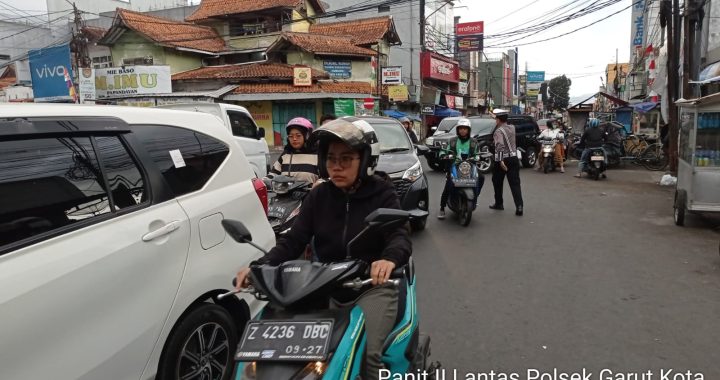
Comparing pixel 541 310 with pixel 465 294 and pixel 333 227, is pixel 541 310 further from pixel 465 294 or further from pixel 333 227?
pixel 333 227

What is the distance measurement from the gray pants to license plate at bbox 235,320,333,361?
33 centimetres

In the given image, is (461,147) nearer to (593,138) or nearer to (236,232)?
(236,232)

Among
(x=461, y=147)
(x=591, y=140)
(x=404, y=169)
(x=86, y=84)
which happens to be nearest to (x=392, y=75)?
(x=86, y=84)

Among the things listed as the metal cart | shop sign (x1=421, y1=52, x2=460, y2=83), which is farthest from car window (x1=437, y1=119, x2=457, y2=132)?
shop sign (x1=421, y1=52, x2=460, y2=83)

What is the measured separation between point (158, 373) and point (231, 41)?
3190 centimetres

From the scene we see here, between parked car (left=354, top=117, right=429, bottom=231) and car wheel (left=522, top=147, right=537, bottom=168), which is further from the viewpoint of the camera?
car wheel (left=522, top=147, right=537, bottom=168)

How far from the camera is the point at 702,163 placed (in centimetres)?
727

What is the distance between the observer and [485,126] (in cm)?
1605

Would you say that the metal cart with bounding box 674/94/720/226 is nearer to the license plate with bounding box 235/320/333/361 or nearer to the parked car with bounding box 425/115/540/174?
the license plate with bounding box 235/320/333/361

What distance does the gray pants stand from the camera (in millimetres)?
2044

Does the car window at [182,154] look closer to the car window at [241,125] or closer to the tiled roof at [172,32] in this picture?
the car window at [241,125]

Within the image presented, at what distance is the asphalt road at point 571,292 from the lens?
3.47 meters

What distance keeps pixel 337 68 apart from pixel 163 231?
27.3 metres

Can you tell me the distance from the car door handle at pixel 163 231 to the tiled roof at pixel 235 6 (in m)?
29.1
